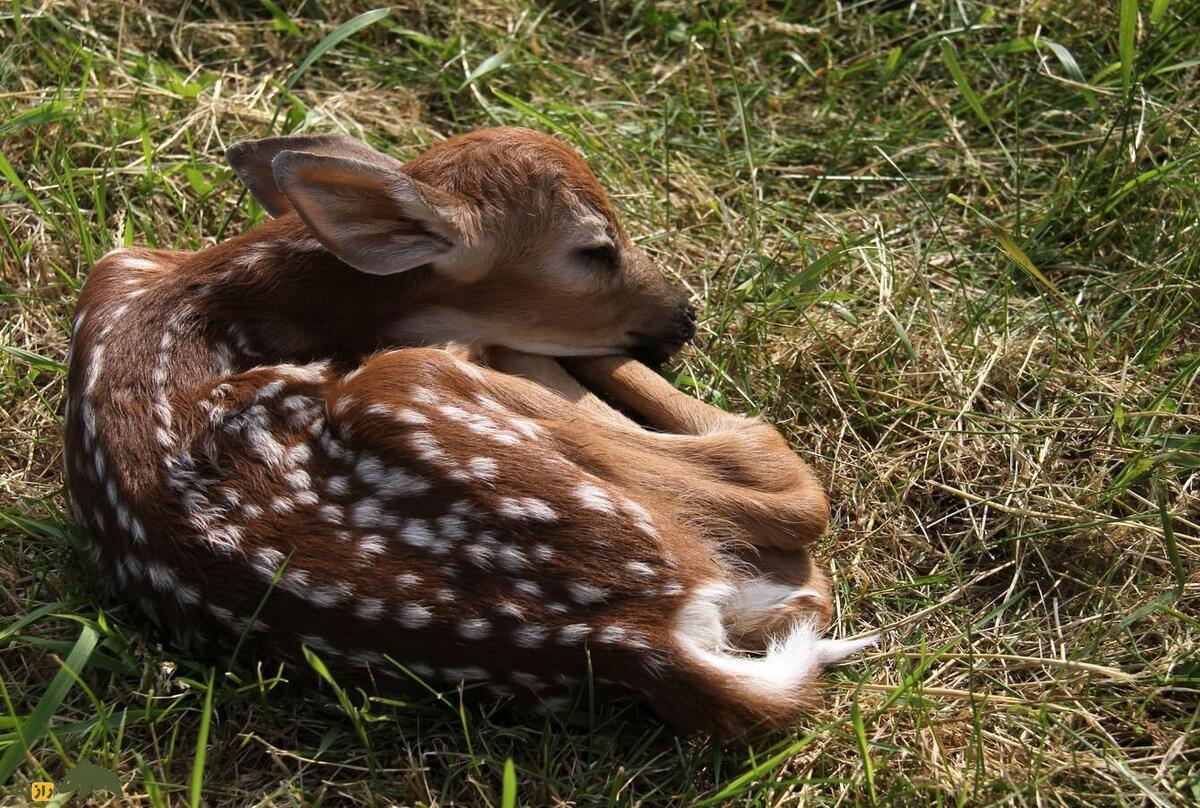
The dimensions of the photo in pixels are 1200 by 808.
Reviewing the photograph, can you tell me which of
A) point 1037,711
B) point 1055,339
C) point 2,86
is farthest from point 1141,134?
point 2,86

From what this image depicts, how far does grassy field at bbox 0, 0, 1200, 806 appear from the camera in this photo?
8.93ft

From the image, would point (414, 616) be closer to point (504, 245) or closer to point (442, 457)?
point (442, 457)

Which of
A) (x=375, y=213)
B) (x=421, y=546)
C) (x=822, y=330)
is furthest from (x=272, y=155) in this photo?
(x=822, y=330)

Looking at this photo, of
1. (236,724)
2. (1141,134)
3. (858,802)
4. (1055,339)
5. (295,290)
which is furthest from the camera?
(1141,134)

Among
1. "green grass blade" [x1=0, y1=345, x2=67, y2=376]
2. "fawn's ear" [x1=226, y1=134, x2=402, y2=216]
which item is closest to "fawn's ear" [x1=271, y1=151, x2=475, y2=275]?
"fawn's ear" [x1=226, y1=134, x2=402, y2=216]

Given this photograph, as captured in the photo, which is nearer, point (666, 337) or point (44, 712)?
point (44, 712)

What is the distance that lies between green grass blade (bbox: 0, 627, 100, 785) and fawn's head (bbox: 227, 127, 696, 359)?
109 centimetres

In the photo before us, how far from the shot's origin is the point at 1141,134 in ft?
13.0

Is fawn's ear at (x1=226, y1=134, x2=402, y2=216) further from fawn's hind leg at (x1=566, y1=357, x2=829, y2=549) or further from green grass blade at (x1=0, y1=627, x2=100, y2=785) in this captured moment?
green grass blade at (x1=0, y1=627, x2=100, y2=785)

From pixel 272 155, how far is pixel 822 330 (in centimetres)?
157

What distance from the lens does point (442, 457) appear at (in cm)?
271

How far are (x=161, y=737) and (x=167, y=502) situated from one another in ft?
1.64

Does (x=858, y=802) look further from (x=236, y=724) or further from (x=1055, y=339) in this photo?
(x=1055, y=339)

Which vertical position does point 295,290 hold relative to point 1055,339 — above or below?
above
